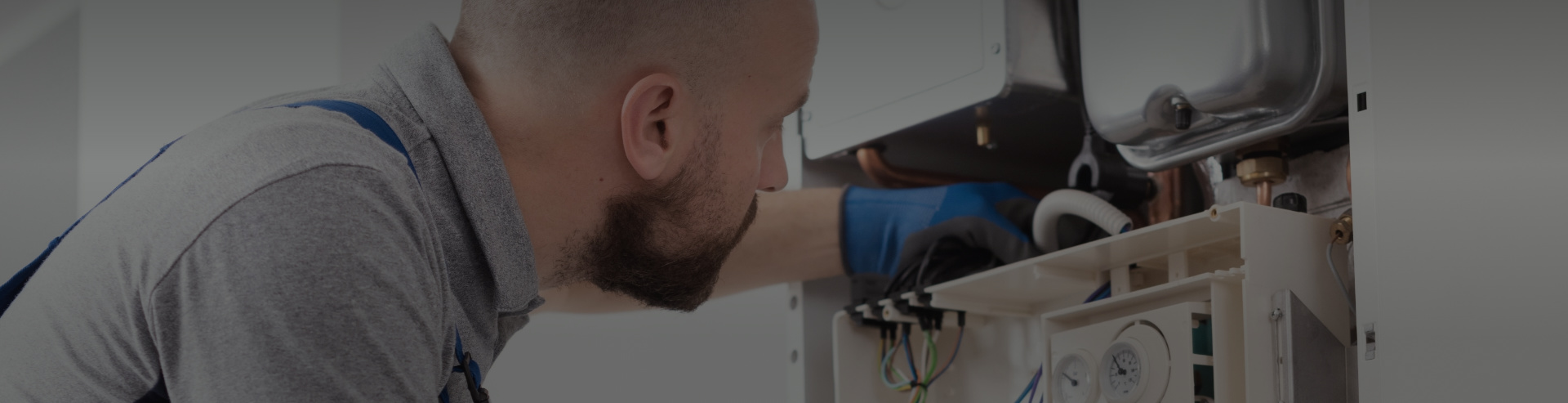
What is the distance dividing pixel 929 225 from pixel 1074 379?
27 centimetres

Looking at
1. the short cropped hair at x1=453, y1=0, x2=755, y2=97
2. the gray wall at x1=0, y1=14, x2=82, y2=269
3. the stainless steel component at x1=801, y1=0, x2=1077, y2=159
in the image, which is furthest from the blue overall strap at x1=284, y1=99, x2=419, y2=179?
the gray wall at x1=0, y1=14, x2=82, y2=269

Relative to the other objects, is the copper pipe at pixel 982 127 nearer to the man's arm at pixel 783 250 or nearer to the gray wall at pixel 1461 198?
the man's arm at pixel 783 250

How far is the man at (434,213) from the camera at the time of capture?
21.2 inches

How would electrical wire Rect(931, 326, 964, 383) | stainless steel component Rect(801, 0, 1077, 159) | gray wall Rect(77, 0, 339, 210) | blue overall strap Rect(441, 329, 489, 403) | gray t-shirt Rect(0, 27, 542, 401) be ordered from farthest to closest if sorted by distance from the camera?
gray wall Rect(77, 0, 339, 210), electrical wire Rect(931, 326, 964, 383), stainless steel component Rect(801, 0, 1077, 159), blue overall strap Rect(441, 329, 489, 403), gray t-shirt Rect(0, 27, 542, 401)

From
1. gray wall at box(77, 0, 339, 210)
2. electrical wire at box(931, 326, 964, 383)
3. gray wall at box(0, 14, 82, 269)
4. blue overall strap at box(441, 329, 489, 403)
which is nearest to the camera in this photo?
blue overall strap at box(441, 329, 489, 403)

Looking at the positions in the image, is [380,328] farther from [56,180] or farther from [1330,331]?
[56,180]

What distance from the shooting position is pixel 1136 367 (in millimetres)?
900

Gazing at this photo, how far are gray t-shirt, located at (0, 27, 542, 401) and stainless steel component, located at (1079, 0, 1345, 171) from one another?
22.0 inches

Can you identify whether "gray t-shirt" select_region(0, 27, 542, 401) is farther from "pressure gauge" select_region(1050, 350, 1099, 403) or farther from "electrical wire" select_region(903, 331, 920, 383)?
"electrical wire" select_region(903, 331, 920, 383)

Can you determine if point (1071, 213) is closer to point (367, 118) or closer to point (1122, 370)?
point (1122, 370)

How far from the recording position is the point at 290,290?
0.53 m

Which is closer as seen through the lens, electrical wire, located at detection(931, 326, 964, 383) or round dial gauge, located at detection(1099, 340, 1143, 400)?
round dial gauge, located at detection(1099, 340, 1143, 400)

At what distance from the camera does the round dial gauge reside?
90 cm

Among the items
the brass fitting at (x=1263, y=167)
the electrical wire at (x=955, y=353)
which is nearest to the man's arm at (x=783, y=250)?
the electrical wire at (x=955, y=353)
